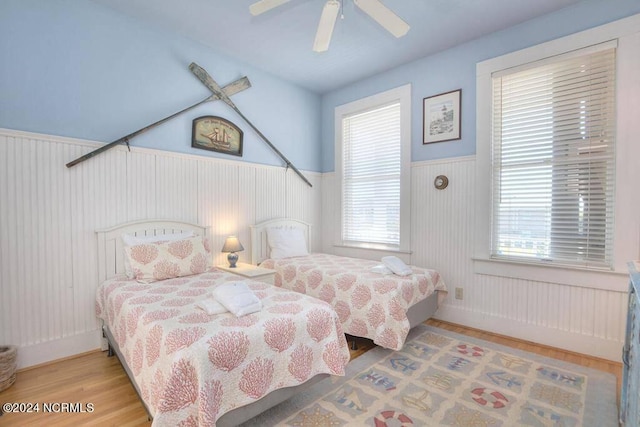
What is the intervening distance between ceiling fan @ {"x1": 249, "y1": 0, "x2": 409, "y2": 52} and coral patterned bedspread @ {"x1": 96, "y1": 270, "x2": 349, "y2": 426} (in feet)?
6.30

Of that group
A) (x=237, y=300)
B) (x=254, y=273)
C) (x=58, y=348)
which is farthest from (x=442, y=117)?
(x=58, y=348)

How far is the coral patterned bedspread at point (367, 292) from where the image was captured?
8.43ft

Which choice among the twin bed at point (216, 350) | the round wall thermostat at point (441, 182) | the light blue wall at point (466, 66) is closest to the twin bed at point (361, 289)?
the twin bed at point (216, 350)

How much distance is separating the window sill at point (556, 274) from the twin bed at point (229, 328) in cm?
55

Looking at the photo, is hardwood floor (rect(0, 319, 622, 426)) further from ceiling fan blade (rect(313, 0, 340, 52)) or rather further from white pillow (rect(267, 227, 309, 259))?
ceiling fan blade (rect(313, 0, 340, 52))

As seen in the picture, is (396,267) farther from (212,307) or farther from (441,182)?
(212,307)

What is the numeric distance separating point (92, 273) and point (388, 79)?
3.85 meters

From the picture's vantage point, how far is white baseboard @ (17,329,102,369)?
2359mm

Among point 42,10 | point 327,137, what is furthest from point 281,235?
point 42,10

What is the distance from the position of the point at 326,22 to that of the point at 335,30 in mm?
1061

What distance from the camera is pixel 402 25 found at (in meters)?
2.15

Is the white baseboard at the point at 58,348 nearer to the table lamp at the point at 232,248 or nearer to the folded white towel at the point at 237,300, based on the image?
the table lamp at the point at 232,248

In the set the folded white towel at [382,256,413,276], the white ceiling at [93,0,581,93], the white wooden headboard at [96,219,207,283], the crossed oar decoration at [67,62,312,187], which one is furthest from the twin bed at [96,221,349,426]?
the white ceiling at [93,0,581,93]

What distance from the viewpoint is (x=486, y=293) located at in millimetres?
3178
